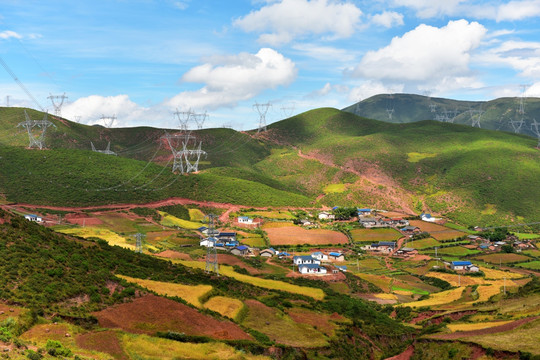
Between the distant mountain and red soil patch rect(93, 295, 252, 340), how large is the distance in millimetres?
71683

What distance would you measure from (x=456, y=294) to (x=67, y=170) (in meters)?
86.3

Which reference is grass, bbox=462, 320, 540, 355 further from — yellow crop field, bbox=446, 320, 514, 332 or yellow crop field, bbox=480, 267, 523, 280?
yellow crop field, bbox=480, 267, 523, 280

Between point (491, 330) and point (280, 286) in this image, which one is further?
point (280, 286)

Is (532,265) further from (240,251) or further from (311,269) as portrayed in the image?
(240,251)

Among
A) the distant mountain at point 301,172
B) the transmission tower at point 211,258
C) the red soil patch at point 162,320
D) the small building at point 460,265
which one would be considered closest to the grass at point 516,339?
the red soil patch at point 162,320

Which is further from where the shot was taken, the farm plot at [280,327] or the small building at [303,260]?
the small building at [303,260]

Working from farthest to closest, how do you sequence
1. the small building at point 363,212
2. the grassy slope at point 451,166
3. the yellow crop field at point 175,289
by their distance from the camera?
the grassy slope at point 451,166 → the small building at point 363,212 → the yellow crop field at point 175,289

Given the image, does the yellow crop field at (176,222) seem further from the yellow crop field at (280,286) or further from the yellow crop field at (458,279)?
the yellow crop field at (458,279)

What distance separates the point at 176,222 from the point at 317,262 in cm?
3643

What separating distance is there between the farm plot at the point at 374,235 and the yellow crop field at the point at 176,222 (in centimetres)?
3395

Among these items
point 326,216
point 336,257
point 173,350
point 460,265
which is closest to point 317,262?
point 336,257

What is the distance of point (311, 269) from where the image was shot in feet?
238

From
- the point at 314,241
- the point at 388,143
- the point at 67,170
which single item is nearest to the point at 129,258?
the point at 314,241

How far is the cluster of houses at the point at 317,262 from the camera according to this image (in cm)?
7244
